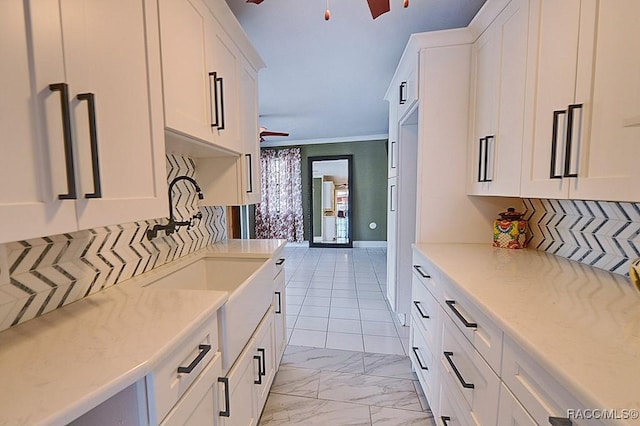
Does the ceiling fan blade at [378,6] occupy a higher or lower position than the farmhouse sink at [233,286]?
higher

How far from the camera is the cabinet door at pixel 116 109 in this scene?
69 centimetres

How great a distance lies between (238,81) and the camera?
1.73 meters

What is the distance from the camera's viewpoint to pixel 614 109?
90 cm

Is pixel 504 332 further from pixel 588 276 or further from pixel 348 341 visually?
pixel 348 341

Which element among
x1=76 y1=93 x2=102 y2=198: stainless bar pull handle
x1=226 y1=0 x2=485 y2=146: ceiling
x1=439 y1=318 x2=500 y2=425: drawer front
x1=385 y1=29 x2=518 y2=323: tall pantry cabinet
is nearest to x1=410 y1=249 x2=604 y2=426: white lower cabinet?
x1=439 y1=318 x2=500 y2=425: drawer front

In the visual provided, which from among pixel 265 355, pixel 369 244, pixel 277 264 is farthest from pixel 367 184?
pixel 265 355

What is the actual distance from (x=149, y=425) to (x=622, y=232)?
5.94 ft

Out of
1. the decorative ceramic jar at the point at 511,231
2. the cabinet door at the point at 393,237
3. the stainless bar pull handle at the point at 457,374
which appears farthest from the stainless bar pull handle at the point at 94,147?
the cabinet door at the point at 393,237

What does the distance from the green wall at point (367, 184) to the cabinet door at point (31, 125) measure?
227 inches

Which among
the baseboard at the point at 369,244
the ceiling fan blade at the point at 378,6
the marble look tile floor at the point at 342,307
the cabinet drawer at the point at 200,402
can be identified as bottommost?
the marble look tile floor at the point at 342,307

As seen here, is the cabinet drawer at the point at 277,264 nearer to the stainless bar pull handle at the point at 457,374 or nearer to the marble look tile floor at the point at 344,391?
the marble look tile floor at the point at 344,391

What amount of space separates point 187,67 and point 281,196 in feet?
17.3

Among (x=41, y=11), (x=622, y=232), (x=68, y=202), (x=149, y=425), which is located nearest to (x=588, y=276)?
(x=622, y=232)

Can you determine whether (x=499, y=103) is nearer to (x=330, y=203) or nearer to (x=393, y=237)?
(x=393, y=237)
